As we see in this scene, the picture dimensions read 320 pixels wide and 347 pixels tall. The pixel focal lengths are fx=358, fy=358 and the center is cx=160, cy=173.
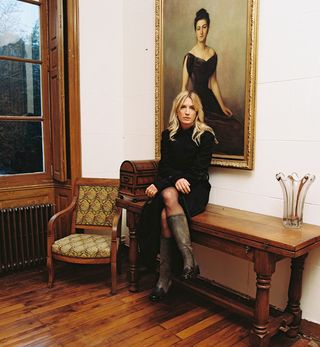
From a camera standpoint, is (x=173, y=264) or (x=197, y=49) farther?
(x=197, y=49)

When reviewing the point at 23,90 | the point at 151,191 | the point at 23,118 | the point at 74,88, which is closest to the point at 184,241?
the point at 151,191

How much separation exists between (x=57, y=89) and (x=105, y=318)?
2.03 meters

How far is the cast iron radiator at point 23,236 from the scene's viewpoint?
10.3ft

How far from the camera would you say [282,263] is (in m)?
2.45

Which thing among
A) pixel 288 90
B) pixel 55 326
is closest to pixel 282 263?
pixel 288 90

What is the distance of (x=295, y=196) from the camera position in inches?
84.6

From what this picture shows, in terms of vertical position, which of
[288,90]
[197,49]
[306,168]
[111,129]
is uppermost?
[197,49]

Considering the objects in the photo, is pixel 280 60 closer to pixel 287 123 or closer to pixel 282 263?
pixel 287 123

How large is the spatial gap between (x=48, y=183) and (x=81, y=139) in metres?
0.54

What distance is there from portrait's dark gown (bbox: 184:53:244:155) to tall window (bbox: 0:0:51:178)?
1.46 m

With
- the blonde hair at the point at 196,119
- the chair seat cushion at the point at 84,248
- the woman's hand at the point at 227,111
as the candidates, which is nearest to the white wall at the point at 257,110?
the woman's hand at the point at 227,111

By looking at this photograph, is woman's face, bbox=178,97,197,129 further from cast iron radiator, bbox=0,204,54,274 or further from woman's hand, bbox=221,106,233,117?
cast iron radiator, bbox=0,204,54,274

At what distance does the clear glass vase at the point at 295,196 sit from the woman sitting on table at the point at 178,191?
594mm

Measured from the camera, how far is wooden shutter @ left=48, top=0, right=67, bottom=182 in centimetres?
322
